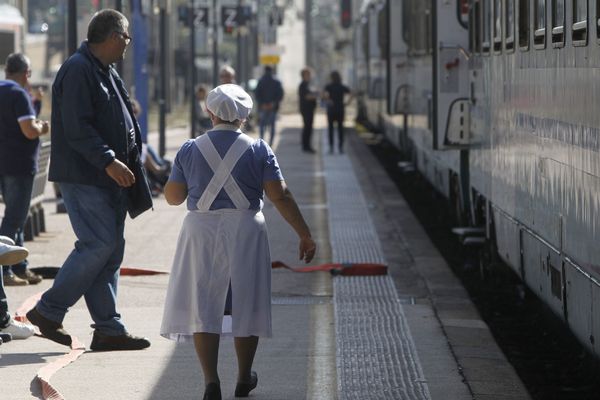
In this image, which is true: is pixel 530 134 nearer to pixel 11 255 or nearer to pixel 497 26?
pixel 497 26

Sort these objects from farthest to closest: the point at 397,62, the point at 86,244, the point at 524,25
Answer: the point at 397,62 < the point at 524,25 < the point at 86,244

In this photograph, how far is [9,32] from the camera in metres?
26.8

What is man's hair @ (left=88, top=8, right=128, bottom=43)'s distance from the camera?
8.90 m

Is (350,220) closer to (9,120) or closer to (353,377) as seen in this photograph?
(9,120)

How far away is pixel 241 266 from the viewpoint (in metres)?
7.55

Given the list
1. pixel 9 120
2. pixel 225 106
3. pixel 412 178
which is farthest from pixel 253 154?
pixel 412 178

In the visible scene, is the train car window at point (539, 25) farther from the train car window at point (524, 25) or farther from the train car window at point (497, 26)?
the train car window at point (497, 26)

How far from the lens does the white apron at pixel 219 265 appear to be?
7555 mm

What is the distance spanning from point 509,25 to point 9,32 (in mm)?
17024

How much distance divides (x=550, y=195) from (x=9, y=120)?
436 cm

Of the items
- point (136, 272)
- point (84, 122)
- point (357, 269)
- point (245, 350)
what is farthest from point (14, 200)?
point (245, 350)

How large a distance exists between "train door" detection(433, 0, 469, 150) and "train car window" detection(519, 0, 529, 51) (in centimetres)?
377

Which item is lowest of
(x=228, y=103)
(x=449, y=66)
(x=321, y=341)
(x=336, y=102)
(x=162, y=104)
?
(x=321, y=341)

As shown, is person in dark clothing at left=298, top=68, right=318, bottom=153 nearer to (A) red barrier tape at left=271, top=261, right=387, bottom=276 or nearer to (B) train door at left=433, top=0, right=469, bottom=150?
(B) train door at left=433, top=0, right=469, bottom=150
